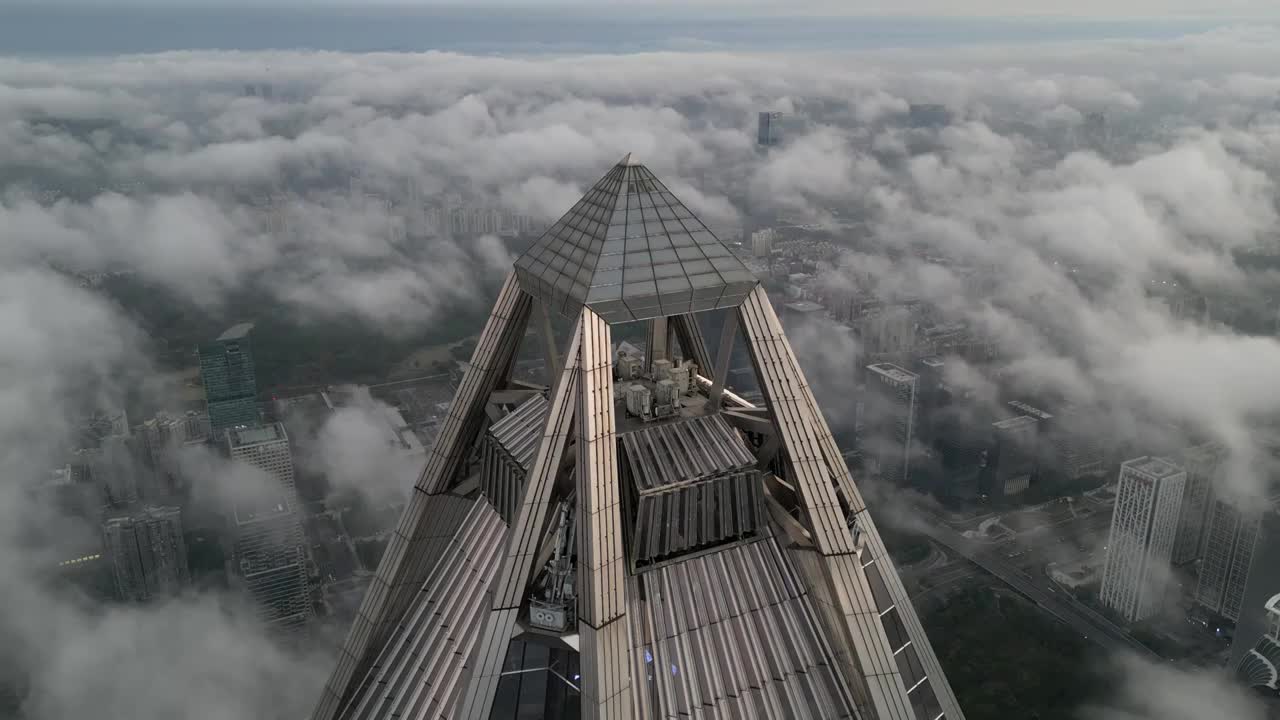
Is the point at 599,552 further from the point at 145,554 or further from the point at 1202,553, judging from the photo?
the point at 145,554

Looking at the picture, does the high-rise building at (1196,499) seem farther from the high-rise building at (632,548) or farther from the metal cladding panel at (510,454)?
the metal cladding panel at (510,454)

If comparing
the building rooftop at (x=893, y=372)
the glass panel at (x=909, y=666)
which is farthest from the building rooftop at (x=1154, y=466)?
the glass panel at (x=909, y=666)

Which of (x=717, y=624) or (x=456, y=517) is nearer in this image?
(x=717, y=624)

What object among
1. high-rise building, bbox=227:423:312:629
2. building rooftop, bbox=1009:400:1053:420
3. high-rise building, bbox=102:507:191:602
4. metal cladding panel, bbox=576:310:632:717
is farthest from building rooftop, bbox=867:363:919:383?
metal cladding panel, bbox=576:310:632:717

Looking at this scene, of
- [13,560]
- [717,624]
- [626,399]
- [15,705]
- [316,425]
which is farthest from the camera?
[316,425]

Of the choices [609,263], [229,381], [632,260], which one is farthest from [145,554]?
[632,260]

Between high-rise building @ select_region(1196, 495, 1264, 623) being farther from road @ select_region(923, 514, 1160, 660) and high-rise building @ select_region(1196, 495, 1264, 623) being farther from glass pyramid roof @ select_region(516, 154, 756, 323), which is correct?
glass pyramid roof @ select_region(516, 154, 756, 323)

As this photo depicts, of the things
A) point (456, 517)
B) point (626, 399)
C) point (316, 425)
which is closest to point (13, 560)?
point (316, 425)

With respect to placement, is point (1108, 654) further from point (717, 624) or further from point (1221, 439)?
point (717, 624)
